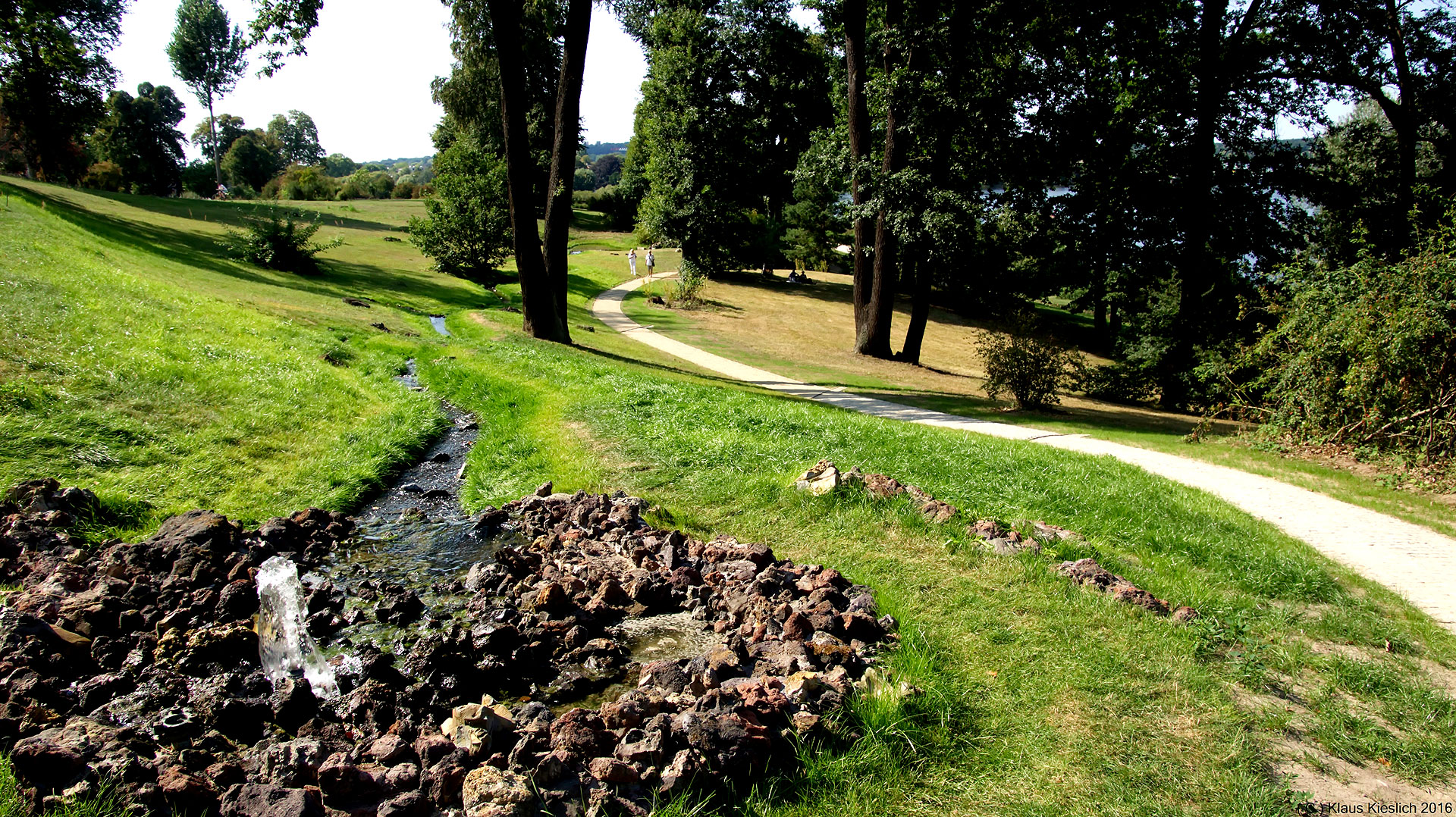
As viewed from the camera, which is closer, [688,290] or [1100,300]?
[1100,300]

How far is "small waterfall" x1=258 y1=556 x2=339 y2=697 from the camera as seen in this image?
493 centimetres

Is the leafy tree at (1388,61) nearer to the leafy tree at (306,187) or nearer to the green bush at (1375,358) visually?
the green bush at (1375,358)

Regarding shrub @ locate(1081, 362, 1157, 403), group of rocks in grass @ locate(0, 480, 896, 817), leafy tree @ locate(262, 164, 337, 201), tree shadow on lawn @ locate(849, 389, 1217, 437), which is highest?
leafy tree @ locate(262, 164, 337, 201)

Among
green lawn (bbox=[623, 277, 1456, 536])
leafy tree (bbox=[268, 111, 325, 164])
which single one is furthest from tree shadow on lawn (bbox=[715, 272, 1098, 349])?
leafy tree (bbox=[268, 111, 325, 164])

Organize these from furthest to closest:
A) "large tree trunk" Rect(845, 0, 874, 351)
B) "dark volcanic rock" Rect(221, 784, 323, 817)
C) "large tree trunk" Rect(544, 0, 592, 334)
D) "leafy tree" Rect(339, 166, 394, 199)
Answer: "leafy tree" Rect(339, 166, 394, 199)
"large tree trunk" Rect(845, 0, 874, 351)
"large tree trunk" Rect(544, 0, 592, 334)
"dark volcanic rock" Rect(221, 784, 323, 817)

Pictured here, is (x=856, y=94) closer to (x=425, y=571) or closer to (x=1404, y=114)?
(x=1404, y=114)

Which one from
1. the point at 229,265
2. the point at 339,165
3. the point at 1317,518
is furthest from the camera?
the point at 339,165

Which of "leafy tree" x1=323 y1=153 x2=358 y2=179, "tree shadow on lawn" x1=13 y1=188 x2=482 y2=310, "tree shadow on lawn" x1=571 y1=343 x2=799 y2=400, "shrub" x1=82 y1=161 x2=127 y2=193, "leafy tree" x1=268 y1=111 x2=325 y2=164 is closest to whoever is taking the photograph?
"tree shadow on lawn" x1=571 y1=343 x2=799 y2=400

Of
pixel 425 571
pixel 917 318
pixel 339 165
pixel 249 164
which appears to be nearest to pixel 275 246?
pixel 917 318

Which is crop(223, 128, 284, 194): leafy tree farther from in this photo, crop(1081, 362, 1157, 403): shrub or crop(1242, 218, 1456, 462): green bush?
crop(1242, 218, 1456, 462): green bush

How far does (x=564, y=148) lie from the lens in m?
19.6

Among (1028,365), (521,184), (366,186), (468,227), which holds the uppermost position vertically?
(366,186)

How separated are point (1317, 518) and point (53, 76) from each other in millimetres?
26745

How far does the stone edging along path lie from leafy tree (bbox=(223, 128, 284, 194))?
82885 mm
